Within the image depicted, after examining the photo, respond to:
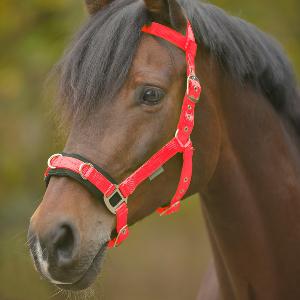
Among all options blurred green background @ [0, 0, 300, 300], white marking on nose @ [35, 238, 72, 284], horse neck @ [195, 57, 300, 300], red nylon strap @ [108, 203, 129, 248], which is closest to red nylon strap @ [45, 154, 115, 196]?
red nylon strap @ [108, 203, 129, 248]

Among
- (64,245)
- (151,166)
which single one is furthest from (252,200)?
(64,245)

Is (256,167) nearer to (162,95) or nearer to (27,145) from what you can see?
(162,95)

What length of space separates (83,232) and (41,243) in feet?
0.68

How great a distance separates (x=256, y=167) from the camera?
12.1 ft

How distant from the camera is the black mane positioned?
3.27 m

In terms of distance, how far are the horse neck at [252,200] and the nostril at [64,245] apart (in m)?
0.99

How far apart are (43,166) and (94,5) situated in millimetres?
6386

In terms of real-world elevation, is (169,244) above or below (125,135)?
below

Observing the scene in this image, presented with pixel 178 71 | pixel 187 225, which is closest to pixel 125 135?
pixel 178 71

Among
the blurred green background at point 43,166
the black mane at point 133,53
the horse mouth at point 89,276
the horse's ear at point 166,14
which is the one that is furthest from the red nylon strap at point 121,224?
the blurred green background at point 43,166

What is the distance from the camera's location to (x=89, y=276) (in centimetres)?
310

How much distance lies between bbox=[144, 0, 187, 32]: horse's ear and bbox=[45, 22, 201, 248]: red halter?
0.05 m

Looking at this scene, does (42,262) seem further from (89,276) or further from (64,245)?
(89,276)

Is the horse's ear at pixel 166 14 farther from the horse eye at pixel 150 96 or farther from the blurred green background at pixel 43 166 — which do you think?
the blurred green background at pixel 43 166
